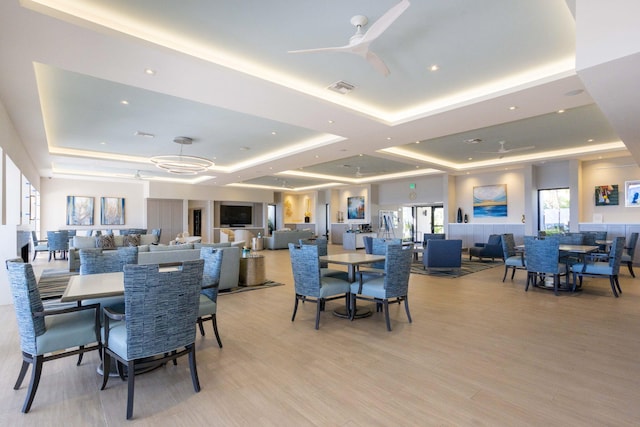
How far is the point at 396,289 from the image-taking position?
401 cm

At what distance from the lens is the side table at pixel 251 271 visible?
21.3ft

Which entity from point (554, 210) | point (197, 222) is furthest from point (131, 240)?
point (554, 210)

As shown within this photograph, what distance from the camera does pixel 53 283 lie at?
6367mm

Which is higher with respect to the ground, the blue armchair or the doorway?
the doorway

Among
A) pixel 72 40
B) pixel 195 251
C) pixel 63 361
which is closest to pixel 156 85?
pixel 72 40

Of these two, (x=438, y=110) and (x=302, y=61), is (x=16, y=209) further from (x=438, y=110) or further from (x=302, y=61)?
(x=438, y=110)

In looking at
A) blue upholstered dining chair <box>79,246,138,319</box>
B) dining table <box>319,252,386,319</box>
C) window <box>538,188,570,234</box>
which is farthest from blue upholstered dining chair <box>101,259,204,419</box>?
window <box>538,188,570,234</box>

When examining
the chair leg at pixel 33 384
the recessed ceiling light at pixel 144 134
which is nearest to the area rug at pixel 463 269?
the recessed ceiling light at pixel 144 134

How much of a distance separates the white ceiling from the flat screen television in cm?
834

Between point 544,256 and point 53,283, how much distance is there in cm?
907

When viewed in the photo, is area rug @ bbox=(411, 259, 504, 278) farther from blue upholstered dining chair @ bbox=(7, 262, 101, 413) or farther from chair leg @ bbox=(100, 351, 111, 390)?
blue upholstered dining chair @ bbox=(7, 262, 101, 413)

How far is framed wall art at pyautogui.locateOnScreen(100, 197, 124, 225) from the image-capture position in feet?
43.7

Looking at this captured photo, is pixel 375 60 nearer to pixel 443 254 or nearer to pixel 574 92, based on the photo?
pixel 574 92

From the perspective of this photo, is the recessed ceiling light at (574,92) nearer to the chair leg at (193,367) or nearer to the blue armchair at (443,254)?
the blue armchair at (443,254)
